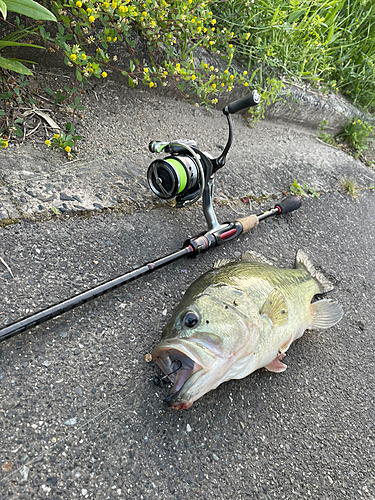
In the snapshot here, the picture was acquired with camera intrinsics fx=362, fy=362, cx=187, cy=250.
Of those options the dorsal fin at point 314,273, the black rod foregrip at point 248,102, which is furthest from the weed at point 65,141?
the dorsal fin at point 314,273

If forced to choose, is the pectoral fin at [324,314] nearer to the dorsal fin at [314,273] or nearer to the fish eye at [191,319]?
the dorsal fin at [314,273]

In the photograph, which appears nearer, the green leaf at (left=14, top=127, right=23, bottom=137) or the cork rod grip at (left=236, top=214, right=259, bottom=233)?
the green leaf at (left=14, top=127, right=23, bottom=137)

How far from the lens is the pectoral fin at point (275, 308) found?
6.44 ft

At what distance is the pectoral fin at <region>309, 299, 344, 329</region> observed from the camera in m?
2.36

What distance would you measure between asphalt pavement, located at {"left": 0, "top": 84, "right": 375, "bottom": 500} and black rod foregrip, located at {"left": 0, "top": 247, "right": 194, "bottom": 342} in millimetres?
139

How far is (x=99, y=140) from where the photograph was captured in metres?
2.93

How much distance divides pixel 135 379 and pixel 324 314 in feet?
4.33

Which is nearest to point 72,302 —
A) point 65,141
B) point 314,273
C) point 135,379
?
point 135,379

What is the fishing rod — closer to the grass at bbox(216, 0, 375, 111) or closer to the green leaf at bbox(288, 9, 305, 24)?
the grass at bbox(216, 0, 375, 111)

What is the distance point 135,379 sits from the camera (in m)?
1.79

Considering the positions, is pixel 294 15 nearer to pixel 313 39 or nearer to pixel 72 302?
pixel 313 39

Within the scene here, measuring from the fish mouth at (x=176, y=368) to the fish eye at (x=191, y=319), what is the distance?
137 mm

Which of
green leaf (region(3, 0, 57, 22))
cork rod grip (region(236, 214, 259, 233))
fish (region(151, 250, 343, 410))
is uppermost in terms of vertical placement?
green leaf (region(3, 0, 57, 22))

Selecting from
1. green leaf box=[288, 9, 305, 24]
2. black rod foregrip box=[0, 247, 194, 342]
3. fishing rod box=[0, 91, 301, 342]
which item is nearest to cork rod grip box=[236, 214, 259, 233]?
fishing rod box=[0, 91, 301, 342]
